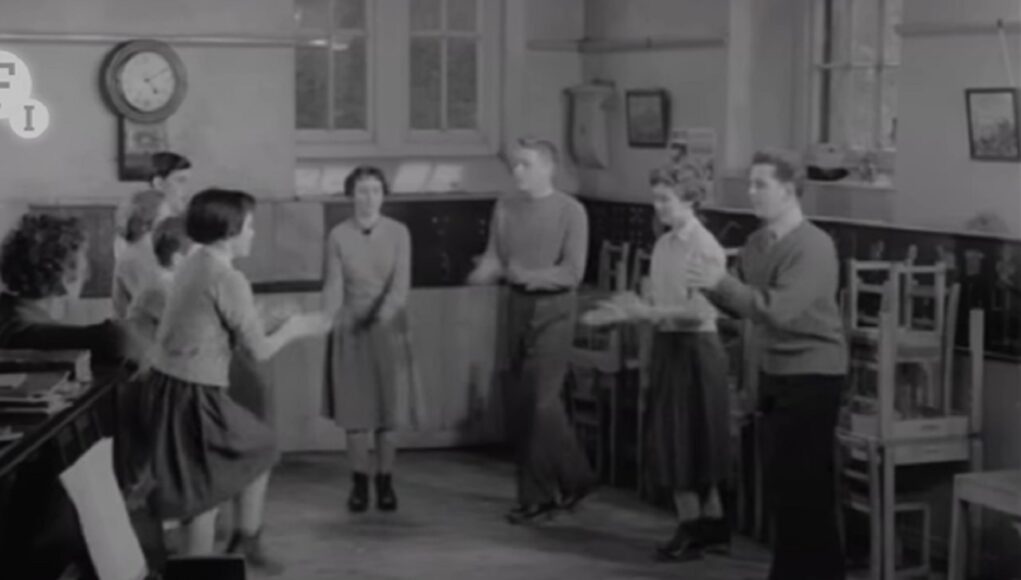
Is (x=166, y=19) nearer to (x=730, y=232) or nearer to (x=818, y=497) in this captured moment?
(x=730, y=232)

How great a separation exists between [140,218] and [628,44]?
3078mm

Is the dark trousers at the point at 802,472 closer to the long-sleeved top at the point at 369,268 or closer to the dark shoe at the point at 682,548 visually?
the dark shoe at the point at 682,548

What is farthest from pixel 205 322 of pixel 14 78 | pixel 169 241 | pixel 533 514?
pixel 14 78

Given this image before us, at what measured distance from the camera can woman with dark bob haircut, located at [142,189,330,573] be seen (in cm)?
575

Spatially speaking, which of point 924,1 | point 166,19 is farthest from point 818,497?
point 166,19

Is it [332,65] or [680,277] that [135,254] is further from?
[332,65]

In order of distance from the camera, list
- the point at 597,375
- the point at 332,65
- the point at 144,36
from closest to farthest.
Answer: the point at 597,375, the point at 144,36, the point at 332,65

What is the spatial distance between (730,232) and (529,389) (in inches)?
50.9

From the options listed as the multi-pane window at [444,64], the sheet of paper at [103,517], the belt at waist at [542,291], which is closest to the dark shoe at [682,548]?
the belt at waist at [542,291]

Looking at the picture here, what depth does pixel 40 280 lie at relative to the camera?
4.17 m

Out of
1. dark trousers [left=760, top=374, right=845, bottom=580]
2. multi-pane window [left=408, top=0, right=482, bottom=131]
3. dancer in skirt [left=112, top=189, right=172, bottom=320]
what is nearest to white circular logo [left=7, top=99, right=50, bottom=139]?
dancer in skirt [left=112, top=189, right=172, bottom=320]

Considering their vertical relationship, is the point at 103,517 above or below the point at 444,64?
below

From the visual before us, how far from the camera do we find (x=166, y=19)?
8781mm

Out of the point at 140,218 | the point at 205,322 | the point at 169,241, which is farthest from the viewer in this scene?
the point at 140,218
